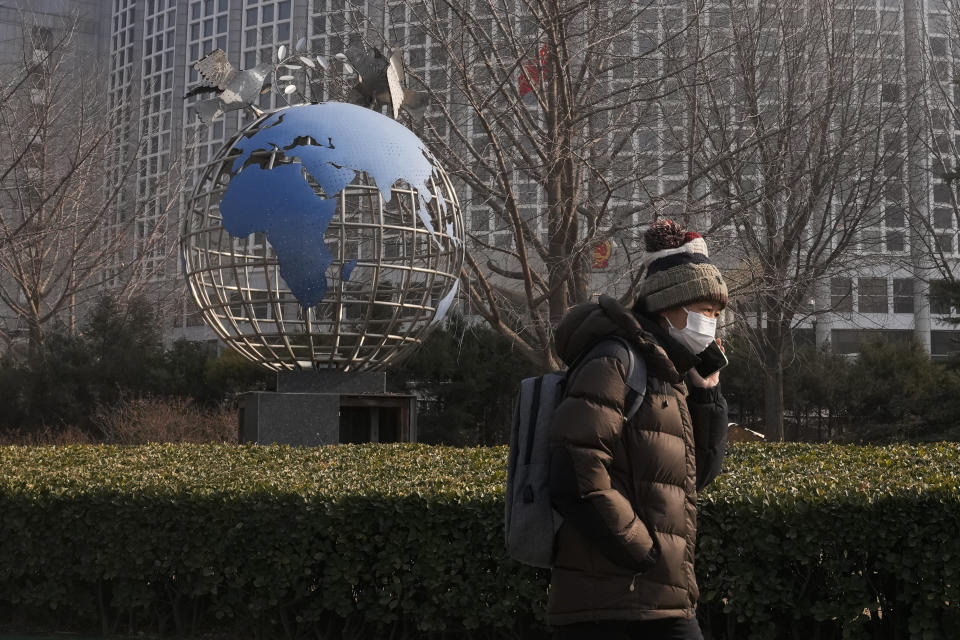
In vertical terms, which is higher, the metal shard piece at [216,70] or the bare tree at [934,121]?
the bare tree at [934,121]

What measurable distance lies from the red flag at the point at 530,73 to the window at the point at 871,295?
1115 cm

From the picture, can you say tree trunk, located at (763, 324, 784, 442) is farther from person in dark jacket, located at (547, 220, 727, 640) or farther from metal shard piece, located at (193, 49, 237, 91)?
person in dark jacket, located at (547, 220, 727, 640)

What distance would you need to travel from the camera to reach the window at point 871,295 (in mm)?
21856

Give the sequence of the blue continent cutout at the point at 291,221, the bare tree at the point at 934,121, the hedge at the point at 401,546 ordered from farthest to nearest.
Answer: the bare tree at the point at 934,121 < the blue continent cutout at the point at 291,221 < the hedge at the point at 401,546

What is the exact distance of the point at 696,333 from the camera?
289 cm

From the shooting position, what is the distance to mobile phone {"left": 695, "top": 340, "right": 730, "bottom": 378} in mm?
2947

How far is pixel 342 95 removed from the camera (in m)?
11.9

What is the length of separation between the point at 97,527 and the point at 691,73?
8.93 meters

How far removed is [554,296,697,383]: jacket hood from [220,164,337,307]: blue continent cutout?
4494mm

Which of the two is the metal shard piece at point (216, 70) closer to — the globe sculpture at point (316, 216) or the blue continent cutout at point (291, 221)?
the globe sculpture at point (316, 216)

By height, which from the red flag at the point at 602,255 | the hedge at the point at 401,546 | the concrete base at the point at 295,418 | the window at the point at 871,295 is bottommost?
the hedge at the point at 401,546

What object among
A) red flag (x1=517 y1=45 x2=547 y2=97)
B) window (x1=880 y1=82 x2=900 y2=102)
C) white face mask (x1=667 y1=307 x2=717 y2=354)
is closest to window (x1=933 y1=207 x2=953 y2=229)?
window (x1=880 y1=82 x2=900 y2=102)

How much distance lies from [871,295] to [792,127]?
9.06 meters

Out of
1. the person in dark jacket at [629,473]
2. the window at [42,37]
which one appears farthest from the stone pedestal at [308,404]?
the window at [42,37]
